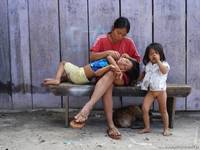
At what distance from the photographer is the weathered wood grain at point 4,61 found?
213 inches

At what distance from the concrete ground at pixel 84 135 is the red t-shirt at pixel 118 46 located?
812 mm

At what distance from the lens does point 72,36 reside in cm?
538

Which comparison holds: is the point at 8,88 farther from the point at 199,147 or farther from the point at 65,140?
the point at 199,147

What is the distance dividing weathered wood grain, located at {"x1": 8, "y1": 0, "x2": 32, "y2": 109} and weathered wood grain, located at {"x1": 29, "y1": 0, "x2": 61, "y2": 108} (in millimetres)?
65

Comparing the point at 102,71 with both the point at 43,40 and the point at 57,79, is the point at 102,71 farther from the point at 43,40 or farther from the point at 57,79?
the point at 43,40

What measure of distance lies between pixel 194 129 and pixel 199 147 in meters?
0.63

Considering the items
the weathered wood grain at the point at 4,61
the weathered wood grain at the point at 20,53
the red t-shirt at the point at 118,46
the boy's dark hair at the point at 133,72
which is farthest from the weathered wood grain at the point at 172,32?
the weathered wood grain at the point at 4,61

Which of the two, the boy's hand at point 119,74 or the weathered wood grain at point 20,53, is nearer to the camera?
the boy's hand at point 119,74

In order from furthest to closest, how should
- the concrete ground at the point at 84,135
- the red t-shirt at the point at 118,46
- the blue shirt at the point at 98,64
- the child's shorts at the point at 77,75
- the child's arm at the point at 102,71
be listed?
1. the red t-shirt at the point at 118,46
2. the child's shorts at the point at 77,75
3. the blue shirt at the point at 98,64
4. the child's arm at the point at 102,71
5. the concrete ground at the point at 84,135

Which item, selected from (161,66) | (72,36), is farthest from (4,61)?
(161,66)

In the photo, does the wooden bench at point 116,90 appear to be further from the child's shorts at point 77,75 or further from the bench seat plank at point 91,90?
the child's shorts at point 77,75

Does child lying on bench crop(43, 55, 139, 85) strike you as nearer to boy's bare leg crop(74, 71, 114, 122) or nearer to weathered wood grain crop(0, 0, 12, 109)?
boy's bare leg crop(74, 71, 114, 122)

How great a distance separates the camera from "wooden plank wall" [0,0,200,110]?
17.3ft

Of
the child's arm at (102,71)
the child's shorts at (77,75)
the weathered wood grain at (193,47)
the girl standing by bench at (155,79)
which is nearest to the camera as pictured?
the girl standing by bench at (155,79)
